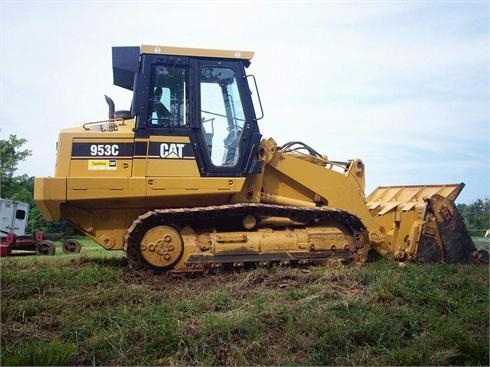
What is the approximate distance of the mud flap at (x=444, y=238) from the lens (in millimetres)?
8938

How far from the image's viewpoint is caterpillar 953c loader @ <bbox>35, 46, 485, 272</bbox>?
8.20 metres

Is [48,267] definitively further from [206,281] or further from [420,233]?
[420,233]

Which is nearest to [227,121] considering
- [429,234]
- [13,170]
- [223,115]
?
[223,115]

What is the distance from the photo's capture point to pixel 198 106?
8602 mm

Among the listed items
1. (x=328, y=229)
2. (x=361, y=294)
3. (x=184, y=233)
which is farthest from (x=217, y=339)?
(x=328, y=229)

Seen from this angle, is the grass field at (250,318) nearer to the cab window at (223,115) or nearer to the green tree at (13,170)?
the cab window at (223,115)

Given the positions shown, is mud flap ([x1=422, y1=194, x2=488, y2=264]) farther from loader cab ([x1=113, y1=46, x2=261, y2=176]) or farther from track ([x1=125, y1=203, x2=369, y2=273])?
loader cab ([x1=113, y1=46, x2=261, y2=176])

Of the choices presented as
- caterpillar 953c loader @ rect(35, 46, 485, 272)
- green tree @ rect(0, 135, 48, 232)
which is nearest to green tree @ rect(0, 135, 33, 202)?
green tree @ rect(0, 135, 48, 232)

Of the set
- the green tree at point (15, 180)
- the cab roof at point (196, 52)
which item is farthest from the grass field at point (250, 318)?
the green tree at point (15, 180)

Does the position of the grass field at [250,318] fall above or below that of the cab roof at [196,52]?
below

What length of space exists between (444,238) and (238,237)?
3.41m

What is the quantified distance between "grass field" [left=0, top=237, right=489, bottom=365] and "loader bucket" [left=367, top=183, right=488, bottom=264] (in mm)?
1258

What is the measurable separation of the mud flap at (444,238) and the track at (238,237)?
1025 millimetres

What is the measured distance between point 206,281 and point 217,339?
238cm
